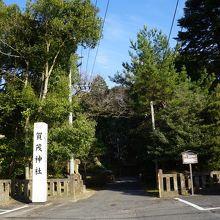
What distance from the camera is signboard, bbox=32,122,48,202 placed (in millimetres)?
18156

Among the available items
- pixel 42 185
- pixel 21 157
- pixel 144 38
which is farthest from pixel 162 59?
pixel 42 185

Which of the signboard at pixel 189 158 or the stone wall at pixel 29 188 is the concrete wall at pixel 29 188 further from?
the signboard at pixel 189 158

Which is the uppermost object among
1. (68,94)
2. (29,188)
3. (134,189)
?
(68,94)

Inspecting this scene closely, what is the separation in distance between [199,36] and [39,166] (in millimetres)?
25032

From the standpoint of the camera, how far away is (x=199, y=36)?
38.3 m

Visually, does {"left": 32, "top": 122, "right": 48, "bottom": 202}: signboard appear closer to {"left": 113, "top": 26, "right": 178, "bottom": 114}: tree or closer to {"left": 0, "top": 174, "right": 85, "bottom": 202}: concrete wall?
{"left": 0, "top": 174, "right": 85, "bottom": 202}: concrete wall

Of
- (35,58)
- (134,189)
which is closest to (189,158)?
(134,189)

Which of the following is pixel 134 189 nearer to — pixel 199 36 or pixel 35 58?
pixel 35 58

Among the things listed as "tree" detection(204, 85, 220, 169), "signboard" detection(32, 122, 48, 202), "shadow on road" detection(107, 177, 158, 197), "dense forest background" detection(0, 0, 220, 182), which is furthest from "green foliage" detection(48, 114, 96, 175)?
"tree" detection(204, 85, 220, 169)

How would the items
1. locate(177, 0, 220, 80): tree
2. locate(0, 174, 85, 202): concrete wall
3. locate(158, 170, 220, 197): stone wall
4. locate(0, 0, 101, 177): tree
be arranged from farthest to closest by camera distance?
locate(177, 0, 220, 80): tree
locate(0, 0, 101, 177): tree
locate(0, 174, 85, 202): concrete wall
locate(158, 170, 220, 197): stone wall

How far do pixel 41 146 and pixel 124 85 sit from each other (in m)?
16.2

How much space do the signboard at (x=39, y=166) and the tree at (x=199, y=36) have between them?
70.8ft

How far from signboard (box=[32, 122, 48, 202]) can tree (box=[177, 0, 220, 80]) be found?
21588 mm

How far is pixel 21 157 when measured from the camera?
76.0 feet
